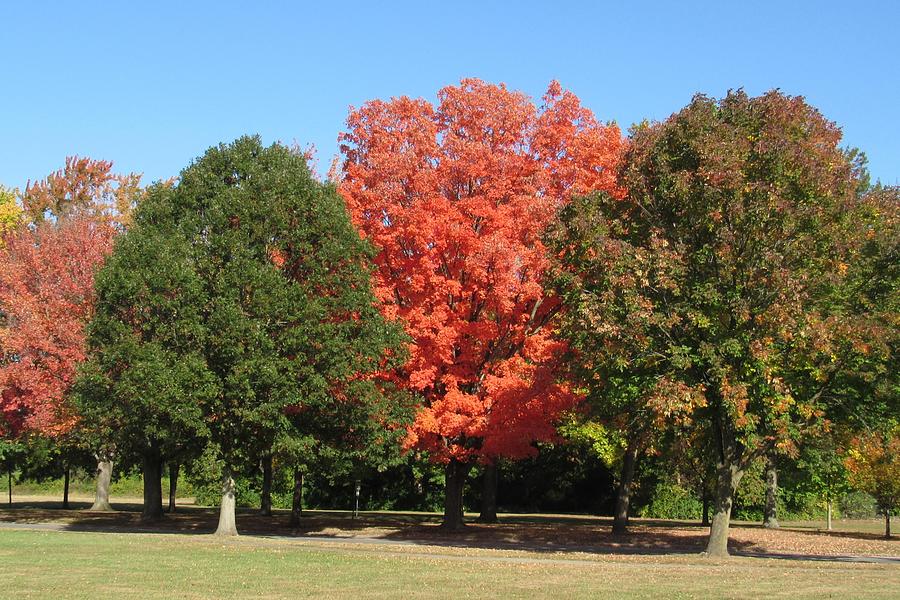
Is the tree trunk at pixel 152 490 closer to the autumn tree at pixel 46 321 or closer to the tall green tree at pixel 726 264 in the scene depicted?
the autumn tree at pixel 46 321

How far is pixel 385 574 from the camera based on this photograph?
60.3 ft

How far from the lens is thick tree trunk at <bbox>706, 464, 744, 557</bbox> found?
24.1 metres

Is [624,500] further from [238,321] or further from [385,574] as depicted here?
[385,574]

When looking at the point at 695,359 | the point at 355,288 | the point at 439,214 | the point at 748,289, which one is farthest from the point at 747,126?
the point at 355,288

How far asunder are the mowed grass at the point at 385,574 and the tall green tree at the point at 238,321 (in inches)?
161

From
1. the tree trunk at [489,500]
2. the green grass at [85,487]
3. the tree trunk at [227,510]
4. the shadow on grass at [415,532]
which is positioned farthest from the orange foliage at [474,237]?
the green grass at [85,487]

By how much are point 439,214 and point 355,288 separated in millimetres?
3995

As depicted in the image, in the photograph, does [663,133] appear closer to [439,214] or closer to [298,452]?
[439,214]

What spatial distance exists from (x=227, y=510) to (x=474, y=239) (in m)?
12.4

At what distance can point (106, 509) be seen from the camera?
47.0 m

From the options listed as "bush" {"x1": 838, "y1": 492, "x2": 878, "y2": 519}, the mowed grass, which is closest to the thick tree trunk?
the mowed grass

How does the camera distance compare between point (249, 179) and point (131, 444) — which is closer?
point (249, 179)

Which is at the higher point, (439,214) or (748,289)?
(439,214)

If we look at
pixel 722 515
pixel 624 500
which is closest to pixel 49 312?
pixel 624 500
